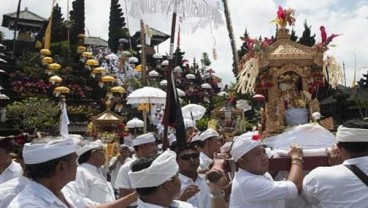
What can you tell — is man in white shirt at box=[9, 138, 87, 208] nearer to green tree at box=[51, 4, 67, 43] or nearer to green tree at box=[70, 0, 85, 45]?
green tree at box=[51, 4, 67, 43]

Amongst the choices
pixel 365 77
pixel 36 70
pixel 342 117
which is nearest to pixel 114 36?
pixel 36 70

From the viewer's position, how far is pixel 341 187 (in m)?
3.26

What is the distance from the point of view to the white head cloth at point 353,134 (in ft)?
10.6

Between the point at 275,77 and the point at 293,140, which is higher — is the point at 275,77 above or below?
above

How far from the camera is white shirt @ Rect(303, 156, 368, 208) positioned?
3242 mm

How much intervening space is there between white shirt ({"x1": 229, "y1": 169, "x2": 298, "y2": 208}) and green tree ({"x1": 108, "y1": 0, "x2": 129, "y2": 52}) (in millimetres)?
49236

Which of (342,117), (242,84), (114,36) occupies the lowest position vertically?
(342,117)

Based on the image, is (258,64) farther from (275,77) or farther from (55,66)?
(55,66)

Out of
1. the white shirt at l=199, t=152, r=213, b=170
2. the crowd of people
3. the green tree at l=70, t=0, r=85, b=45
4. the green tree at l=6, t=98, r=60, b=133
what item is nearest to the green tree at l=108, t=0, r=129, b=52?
the green tree at l=70, t=0, r=85, b=45

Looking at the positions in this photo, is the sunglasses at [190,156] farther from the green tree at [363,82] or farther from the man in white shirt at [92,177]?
the green tree at [363,82]

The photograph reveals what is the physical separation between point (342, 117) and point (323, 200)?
1962 cm

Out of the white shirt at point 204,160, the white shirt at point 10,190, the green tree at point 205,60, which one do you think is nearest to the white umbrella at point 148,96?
the white shirt at point 204,160

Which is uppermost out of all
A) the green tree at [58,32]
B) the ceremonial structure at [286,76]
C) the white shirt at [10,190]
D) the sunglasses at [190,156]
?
the green tree at [58,32]

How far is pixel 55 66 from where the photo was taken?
31.9 metres
